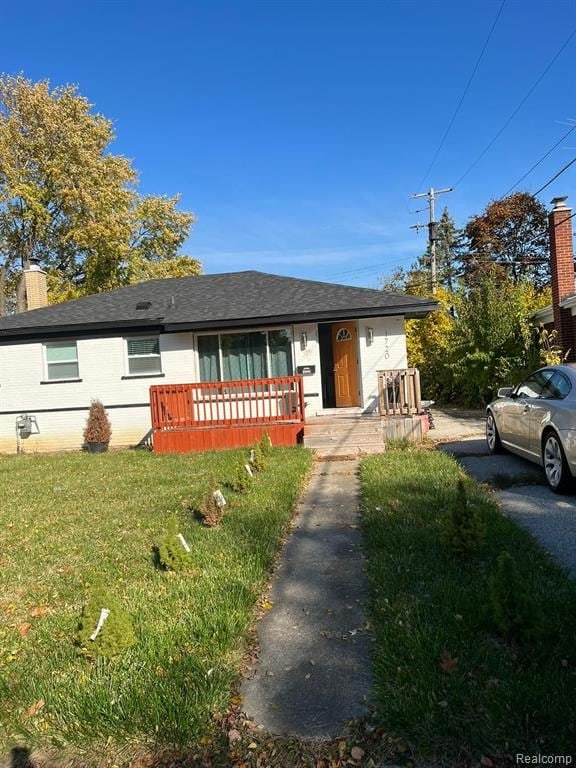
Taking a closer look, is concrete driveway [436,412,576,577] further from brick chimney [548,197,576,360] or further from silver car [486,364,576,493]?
brick chimney [548,197,576,360]

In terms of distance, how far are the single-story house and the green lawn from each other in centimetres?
514

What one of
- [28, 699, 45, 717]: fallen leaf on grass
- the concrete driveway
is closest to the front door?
the concrete driveway

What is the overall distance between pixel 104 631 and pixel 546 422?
5.34m

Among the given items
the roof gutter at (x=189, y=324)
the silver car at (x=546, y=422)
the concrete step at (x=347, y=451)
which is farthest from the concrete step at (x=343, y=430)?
the roof gutter at (x=189, y=324)

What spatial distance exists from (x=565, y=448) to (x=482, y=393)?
31.8ft

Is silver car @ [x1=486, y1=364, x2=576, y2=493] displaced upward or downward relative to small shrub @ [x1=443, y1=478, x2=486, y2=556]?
upward

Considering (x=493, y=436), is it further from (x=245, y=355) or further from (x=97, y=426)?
(x=97, y=426)

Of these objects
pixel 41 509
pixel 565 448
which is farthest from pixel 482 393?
pixel 41 509

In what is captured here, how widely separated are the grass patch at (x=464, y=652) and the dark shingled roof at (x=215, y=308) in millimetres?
7639

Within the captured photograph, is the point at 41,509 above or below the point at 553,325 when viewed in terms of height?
below

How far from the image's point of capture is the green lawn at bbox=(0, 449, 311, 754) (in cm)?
245

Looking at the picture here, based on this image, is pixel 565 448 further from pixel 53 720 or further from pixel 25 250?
pixel 25 250

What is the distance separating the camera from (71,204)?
26.4 m

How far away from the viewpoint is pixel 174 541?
425 centimetres
